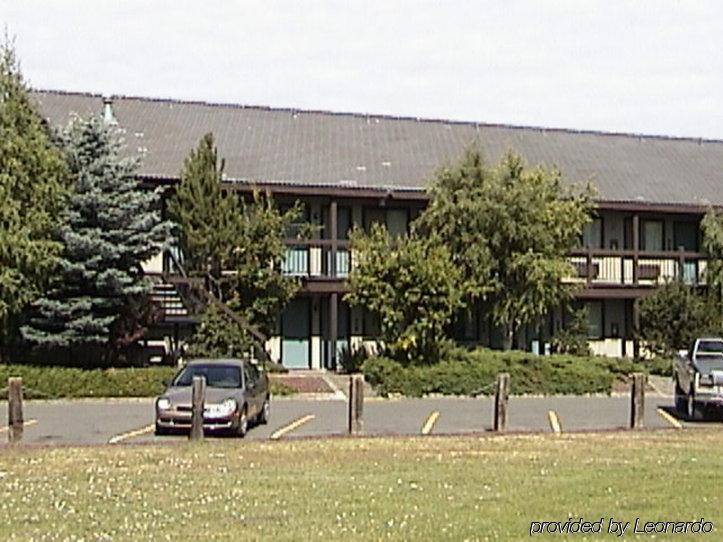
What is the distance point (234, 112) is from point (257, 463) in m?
29.7

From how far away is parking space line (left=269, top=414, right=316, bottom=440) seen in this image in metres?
21.8

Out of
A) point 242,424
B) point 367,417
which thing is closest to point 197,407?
point 242,424

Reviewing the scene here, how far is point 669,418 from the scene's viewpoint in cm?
2566

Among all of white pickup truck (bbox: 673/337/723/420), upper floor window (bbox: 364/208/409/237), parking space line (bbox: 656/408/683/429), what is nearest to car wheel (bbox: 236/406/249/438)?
parking space line (bbox: 656/408/683/429)

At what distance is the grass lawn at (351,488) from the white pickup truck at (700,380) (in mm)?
4588

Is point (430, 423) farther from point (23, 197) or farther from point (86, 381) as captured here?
point (23, 197)

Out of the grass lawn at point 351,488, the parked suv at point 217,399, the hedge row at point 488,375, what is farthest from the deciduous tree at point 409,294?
the grass lawn at point 351,488

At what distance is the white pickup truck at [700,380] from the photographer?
24.7 m

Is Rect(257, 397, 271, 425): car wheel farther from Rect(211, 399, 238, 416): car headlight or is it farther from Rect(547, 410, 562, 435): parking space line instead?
Rect(547, 410, 562, 435): parking space line

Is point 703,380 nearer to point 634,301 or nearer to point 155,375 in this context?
point 155,375

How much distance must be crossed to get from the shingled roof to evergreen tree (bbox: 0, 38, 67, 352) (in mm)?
6343

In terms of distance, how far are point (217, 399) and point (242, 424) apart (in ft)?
1.97

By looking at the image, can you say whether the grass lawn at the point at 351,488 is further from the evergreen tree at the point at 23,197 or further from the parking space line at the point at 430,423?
the evergreen tree at the point at 23,197

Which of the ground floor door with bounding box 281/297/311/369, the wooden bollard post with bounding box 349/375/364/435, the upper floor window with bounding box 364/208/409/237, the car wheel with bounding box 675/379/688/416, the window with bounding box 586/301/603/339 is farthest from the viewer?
the window with bounding box 586/301/603/339
